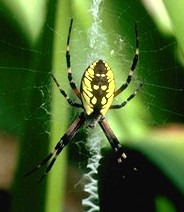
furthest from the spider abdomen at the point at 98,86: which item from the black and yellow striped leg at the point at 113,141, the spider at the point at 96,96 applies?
the black and yellow striped leg at the point at 113,141

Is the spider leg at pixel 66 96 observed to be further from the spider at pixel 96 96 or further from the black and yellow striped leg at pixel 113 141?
the black and yellow striped leg at pixel 113 141

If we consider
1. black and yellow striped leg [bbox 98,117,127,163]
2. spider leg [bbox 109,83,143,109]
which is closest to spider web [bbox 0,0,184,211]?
spider leg [bbox 109,83,143,109]

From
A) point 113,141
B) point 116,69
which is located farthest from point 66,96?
point 113,141

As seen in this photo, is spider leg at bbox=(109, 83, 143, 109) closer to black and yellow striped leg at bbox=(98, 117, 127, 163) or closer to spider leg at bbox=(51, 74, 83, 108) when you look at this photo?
spider leg at bbox=(51, 74, 83, 108)

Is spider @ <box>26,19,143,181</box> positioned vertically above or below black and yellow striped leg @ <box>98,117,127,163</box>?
above

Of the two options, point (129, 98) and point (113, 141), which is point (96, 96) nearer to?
point (129, 98)

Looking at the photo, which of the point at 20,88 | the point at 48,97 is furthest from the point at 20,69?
the point at 48,97

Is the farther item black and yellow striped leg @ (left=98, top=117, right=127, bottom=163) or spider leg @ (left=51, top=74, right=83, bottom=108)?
black and yellow striped leg @ (left=98, top=117, right=127, bottom=163)

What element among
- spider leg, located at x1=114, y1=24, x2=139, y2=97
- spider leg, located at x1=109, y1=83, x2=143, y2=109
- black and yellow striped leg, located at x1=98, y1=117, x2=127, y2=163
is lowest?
black and yellow striped leg, located at x1=98, y1=117, x2=127, y2=163
